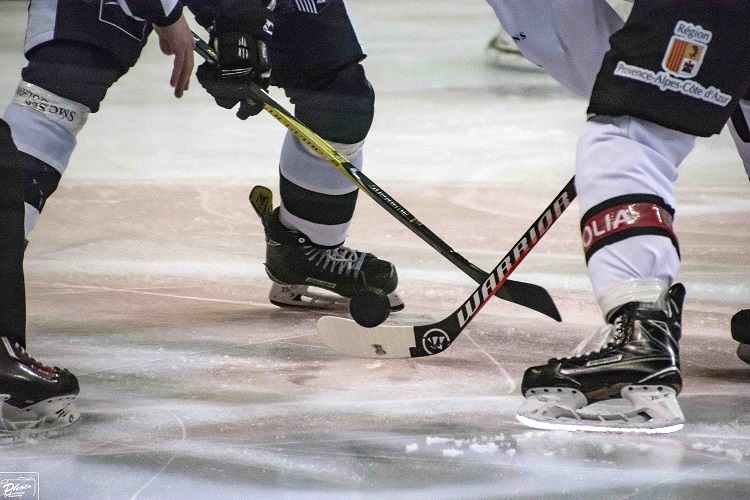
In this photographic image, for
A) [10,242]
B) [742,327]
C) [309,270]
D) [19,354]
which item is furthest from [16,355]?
[742,327]

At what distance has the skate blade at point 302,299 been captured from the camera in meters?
2.34

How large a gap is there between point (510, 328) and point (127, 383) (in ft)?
2.29

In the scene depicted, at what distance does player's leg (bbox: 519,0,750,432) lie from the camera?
1.50 meters

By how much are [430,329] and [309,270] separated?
1.75ft

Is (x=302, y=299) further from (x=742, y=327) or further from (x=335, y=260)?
(x=742, y=327)

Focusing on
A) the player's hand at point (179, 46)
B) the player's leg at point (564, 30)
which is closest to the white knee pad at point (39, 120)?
the player's hand at point (179, 46)

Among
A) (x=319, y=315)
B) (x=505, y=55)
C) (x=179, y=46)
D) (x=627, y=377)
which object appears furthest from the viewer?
(x=505, y=55)

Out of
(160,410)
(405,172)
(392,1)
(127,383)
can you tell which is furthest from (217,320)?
(392,1)

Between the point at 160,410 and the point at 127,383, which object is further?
the point at 127,383

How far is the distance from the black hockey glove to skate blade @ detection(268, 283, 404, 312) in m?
0.40

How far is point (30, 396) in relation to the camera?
5.00 ft

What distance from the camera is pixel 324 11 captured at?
2.27 metres

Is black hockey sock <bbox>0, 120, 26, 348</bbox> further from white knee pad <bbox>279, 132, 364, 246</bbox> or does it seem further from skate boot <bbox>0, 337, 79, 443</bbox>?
white knee pad <bbox>279, 132, 364, 246</bbox>

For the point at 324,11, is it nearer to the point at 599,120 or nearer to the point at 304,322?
the point at 304,322
